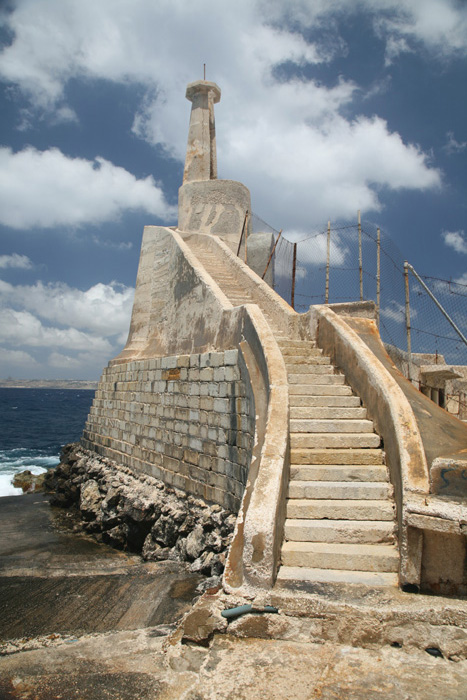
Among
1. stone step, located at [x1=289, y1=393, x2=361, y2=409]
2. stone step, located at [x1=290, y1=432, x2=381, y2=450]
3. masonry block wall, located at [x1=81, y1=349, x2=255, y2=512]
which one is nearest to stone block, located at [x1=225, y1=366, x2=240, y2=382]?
masonry block wall, located at [x1=81, y1=349, x2=255, y2=512]

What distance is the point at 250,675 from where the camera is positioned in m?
2.73

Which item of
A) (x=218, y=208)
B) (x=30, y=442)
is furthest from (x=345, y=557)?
(x=30, y=442)

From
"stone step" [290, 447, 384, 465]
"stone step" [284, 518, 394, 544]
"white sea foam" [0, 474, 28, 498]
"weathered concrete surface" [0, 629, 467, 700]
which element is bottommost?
"white sea foam" [0, 474, 28, 498]

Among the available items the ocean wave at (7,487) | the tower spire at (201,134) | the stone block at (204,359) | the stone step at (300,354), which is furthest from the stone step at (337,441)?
the ocean wave at (7,487)

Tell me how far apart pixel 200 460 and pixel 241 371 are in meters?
1.89

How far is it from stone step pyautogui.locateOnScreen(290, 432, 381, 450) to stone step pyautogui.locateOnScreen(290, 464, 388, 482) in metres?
0.28

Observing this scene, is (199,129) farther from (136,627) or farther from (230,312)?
(136,627)

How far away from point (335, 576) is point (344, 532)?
1.54 feet

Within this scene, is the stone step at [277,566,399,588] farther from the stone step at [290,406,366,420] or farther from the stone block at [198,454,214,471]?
the stone block at [198,454,214,471]

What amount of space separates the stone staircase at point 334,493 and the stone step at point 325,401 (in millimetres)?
11

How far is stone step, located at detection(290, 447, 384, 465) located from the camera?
15.4ft

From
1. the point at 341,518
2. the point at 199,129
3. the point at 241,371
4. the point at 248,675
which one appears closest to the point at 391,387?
the point at 341,518

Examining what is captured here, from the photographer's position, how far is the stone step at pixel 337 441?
16.0ft

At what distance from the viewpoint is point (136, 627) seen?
477cm
